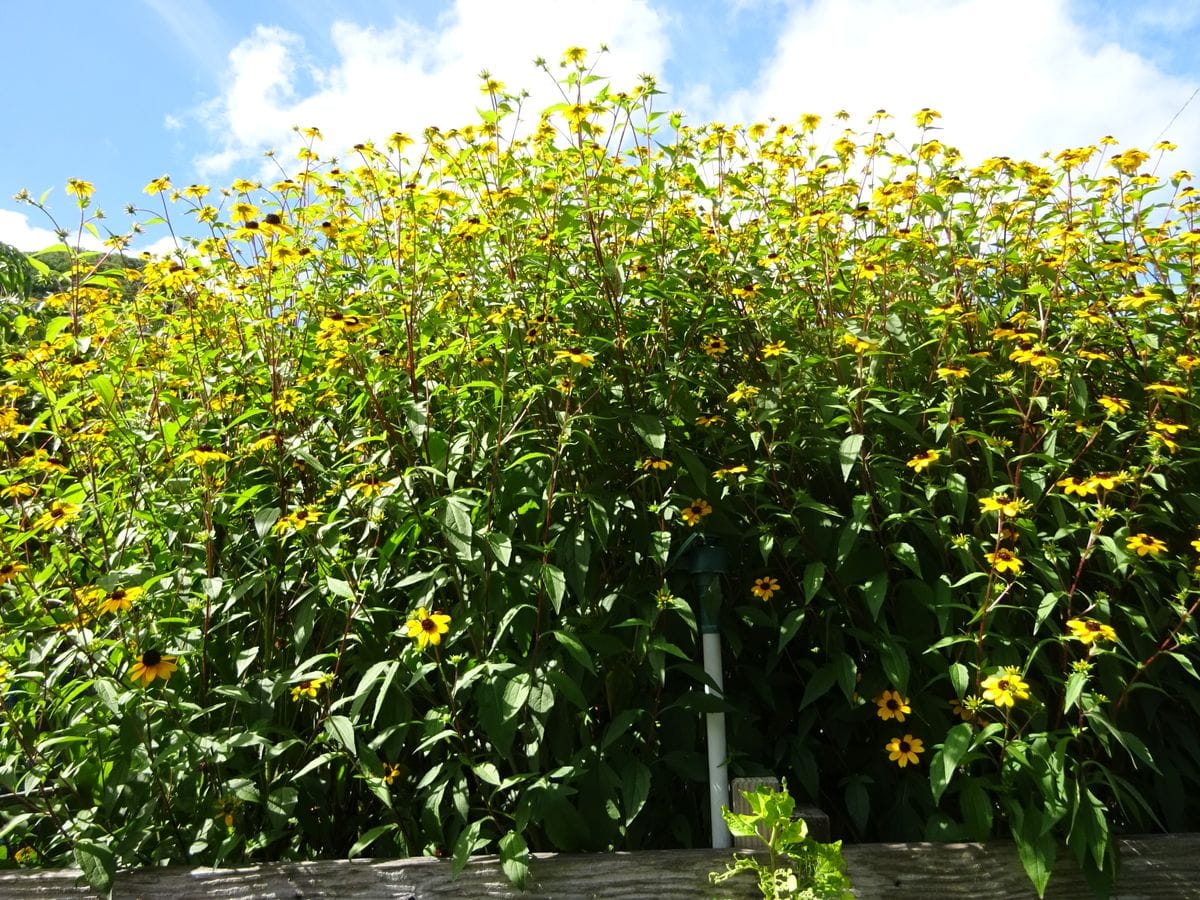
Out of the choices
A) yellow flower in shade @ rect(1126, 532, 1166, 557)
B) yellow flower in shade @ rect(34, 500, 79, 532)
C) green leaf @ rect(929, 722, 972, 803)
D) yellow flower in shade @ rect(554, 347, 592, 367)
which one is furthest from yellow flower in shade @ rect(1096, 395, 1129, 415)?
yellow flower in shade @ rect(34, 500, 79, 532)

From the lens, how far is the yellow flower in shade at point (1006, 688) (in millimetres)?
1722

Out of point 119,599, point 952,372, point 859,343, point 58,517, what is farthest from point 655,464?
point 58,517

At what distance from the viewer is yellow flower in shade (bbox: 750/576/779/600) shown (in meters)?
2.01

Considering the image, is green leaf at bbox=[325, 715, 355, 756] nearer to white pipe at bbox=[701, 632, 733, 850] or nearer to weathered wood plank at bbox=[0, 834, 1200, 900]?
weathered wood plank at bbox=[0, 834, 1200, 900]

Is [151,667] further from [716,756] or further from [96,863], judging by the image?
[716,756]

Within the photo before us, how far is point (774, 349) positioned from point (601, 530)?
2.02 feet

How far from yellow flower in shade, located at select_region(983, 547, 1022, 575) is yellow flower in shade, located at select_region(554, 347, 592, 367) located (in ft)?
2.90

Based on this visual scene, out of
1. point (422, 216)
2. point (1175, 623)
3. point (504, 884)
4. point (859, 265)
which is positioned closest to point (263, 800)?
point (504, 884)

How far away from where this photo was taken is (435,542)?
1922mm

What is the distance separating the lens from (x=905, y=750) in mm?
1942

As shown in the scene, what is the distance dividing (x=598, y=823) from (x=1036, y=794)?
86 centimetres

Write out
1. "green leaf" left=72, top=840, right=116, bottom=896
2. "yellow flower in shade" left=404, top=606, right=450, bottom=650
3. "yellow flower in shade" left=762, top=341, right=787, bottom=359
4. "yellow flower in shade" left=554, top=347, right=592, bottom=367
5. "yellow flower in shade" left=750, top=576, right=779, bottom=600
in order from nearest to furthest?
1. "yellow flower in shade" left=404, top=606, right=450, bottom=650
2. "green leaf" left=72, top=840, right=116, bottom=896
3. "yellow flower in shade" left=554, top=347, right=592, bottom=367
4. "yellow flower in shade" left=750, top=576, right=779, bottom=600
5. "yellow flower in shade" left=762, top=341, right=787, bottom=359

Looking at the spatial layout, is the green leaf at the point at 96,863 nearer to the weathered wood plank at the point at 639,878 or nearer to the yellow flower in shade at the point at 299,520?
the weathered wood plank at the point at 639,878

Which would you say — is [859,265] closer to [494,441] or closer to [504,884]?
[494,441]
